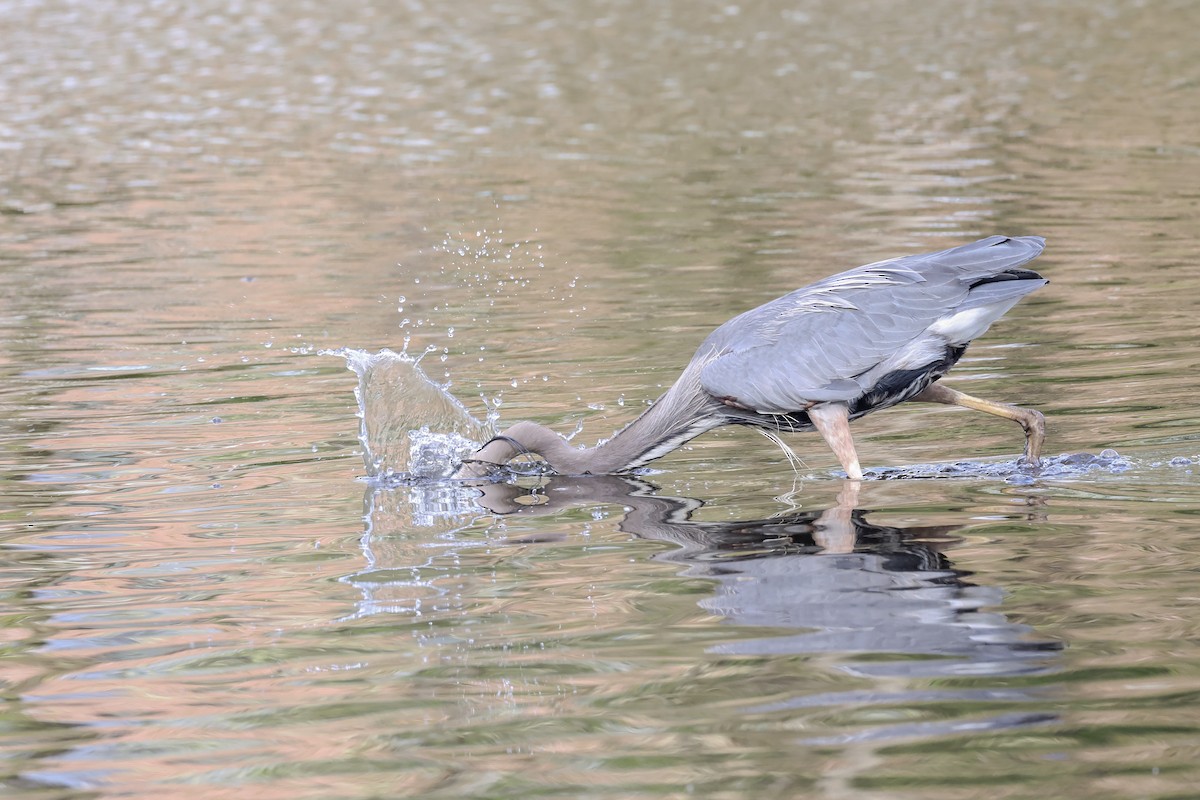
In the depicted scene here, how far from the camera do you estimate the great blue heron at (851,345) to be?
9.40 m

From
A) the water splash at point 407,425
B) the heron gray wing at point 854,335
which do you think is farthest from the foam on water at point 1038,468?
the water splash at point 407,425

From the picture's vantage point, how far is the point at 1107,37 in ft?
120

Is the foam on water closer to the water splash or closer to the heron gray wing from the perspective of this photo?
the heron gray wing

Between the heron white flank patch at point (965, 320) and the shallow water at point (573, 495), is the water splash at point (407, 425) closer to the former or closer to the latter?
the shallow water at point (573, 495)

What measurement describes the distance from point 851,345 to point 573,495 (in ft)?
6.10

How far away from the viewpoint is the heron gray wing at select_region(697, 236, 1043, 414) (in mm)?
9391

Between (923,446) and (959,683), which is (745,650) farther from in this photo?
(923,446)

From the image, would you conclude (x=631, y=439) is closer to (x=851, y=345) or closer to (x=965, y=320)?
(x=851, y=345)

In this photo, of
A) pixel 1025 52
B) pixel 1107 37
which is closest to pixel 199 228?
pixel 1025 52

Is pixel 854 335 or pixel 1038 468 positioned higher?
pixel 854 335

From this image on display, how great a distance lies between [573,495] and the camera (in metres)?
9.88

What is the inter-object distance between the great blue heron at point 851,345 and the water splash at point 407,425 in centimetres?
148

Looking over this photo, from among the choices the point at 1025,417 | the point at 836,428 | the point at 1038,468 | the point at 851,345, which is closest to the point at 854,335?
the point at 851,345

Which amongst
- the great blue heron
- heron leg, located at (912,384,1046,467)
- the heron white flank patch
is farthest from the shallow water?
the heron white flank patch
